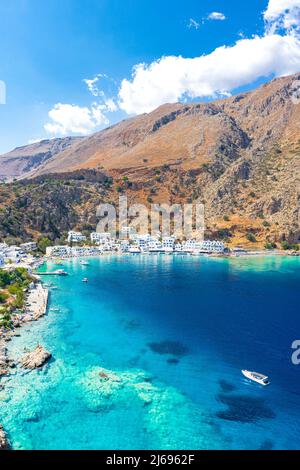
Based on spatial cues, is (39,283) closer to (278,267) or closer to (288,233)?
(278,267)

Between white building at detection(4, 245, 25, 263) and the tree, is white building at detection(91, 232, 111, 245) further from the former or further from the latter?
white building at detection(4, 245, 25, 263)

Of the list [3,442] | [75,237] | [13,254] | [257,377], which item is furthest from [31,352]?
[75,237]

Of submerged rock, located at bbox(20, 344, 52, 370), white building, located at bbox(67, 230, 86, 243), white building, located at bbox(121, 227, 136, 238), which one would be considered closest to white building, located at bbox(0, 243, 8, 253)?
white building, located at bbox(67, 230, 86, 243)

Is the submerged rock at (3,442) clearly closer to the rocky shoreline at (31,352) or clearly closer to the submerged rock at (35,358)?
the rocky shoreline at (31,352)

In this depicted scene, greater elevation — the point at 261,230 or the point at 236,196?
the point at 236,196

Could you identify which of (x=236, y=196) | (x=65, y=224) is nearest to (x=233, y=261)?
(x=236, y=196)
